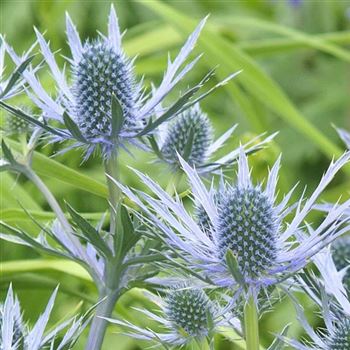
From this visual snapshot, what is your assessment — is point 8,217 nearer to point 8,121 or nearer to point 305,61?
point 8,121

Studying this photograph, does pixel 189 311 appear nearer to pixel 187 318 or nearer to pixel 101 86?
pixel 187 318

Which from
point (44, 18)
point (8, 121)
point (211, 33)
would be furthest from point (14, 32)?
point (8, 121)

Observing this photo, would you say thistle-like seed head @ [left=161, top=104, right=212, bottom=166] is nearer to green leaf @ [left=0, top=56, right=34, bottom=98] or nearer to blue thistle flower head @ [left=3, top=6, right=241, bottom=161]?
blue thistle flower head @ [left=3, top=6, right=241, bottom=161]

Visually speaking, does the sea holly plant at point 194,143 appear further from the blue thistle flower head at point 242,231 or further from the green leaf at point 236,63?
the green leaf at point 236,63

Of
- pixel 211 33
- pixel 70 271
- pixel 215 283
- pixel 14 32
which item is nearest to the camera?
pixel 215 283

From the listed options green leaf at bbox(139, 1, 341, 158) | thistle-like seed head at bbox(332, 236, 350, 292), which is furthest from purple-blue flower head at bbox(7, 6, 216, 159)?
green leaf at bbox(139, 1, 341, 158)

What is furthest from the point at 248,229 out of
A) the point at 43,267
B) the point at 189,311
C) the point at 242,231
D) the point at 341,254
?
the point at 43,267

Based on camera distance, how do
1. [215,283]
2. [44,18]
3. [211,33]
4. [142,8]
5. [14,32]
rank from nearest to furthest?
[215,283] → [211,33] → [44,18] → [14,32] → [142,8]
